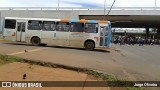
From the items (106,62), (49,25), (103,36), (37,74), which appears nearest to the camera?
(37,74)

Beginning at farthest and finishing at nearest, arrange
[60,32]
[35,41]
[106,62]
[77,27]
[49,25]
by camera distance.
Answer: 1. [35,41]
2. [49,25]
3. [60,32]
4. [77,27]
5. [106,62]

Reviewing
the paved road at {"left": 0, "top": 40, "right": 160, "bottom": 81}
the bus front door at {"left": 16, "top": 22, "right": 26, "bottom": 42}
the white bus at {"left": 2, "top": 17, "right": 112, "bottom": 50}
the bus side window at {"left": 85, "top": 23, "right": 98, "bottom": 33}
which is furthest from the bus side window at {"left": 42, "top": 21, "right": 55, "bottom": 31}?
the paved road at {"left": 0, "top": 40, "right": 160, "bottom": 81}

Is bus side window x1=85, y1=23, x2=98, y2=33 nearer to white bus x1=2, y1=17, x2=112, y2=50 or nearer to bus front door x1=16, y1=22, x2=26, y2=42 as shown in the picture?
white bus x1=2, y1=17, x2=112, y2=50

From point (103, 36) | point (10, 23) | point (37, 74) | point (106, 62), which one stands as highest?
point (10, 23)

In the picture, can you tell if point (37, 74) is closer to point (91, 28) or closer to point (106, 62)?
point (106, 62)

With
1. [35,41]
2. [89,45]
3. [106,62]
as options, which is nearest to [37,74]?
[106,62]

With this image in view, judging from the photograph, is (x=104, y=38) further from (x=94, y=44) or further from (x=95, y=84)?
(x=95, y=84)

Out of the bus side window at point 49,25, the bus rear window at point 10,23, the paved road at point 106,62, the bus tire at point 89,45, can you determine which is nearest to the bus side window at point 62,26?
the bus side window at point 49,25

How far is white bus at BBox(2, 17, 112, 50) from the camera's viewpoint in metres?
25.8

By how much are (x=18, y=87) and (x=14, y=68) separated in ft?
8.61

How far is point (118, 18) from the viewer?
193ft

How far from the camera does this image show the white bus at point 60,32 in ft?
84.6

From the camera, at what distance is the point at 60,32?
1048 inches

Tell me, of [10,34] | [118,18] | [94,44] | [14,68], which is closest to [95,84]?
[14,68]
